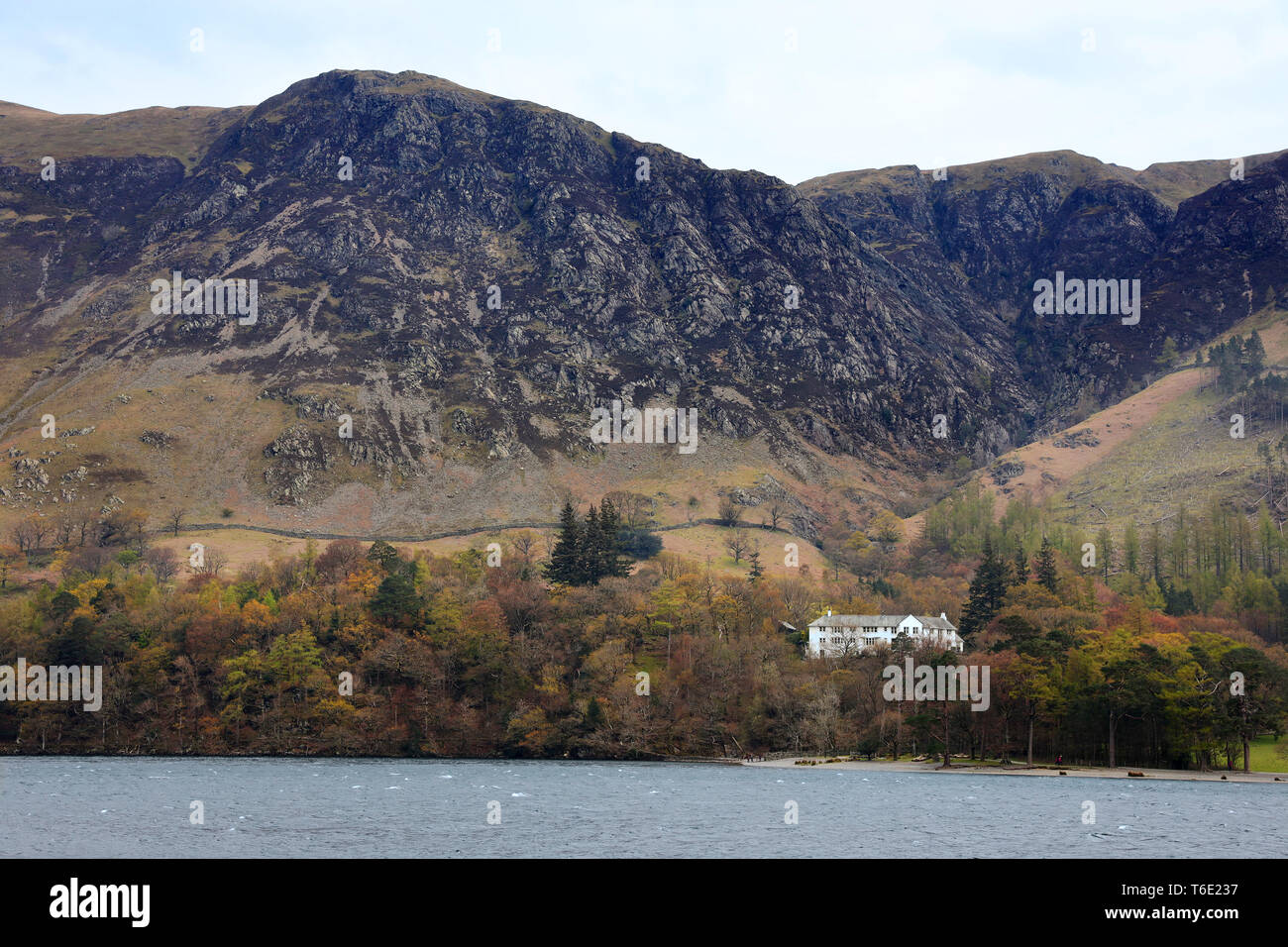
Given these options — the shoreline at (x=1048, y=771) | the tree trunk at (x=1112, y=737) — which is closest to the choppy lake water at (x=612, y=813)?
the shoreline at (x=1048, y=771)

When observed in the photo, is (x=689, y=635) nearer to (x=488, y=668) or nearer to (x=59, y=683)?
(x=488, y=668)

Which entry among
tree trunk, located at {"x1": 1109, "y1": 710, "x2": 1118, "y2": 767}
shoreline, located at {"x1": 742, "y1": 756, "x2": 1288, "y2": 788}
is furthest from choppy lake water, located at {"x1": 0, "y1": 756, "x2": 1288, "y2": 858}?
→ tree trunk, located at {"x1": 1109, "y1": 710, "x2": 1118, "y2": 767}

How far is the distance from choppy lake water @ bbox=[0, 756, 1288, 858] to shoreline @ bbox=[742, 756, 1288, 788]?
2.80 metres

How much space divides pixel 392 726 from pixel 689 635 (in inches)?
1865

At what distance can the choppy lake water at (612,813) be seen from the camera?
238 feet

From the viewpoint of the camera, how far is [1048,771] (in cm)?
12912

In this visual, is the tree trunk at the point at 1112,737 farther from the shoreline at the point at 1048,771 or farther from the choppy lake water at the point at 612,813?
the choppy lake water at the point at 612,813

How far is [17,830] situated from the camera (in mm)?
78938

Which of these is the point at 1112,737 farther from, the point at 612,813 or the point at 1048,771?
the point at 612,813

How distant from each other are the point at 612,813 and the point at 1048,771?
201 ft
